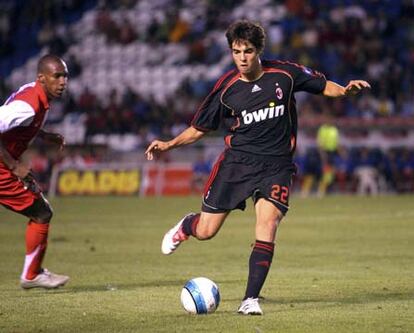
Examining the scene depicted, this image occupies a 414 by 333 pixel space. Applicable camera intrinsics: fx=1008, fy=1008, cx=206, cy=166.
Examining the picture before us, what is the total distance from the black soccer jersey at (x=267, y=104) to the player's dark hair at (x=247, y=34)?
1.22 ft

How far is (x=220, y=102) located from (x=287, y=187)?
0.95 metres

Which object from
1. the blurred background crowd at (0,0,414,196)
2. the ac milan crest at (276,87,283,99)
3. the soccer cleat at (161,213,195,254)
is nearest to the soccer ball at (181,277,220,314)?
the soccer cleat at (161,213,195,254)

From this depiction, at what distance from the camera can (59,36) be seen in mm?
35656

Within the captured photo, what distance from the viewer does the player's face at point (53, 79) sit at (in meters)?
9.34

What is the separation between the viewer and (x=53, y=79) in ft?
30.6

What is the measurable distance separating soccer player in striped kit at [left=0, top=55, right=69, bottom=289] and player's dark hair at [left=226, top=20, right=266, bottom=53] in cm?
183

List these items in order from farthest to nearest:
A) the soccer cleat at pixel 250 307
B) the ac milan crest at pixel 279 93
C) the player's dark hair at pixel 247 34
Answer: the ac milan crest at pixel 279 93 < the player's dark hair at pixel 247 34 < the soccer cleat at pixel 250 307

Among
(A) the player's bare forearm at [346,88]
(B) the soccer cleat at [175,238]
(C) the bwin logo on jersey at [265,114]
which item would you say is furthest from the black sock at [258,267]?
(A) the player's bare forearm at [346,88]

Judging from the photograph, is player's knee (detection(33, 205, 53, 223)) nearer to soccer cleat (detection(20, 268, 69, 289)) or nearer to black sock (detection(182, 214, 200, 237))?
soccer cleat (detection(20, 268, 69, 289))

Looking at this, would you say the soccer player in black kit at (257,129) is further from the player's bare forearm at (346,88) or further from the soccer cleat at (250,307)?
the soccer cleat at (250,307)

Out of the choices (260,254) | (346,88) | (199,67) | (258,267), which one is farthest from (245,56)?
(199,67)

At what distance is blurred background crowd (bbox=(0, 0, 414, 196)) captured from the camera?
2989 cm

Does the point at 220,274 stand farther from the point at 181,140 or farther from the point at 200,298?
the point at 200,298

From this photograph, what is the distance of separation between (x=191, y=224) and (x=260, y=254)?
1.07 m
